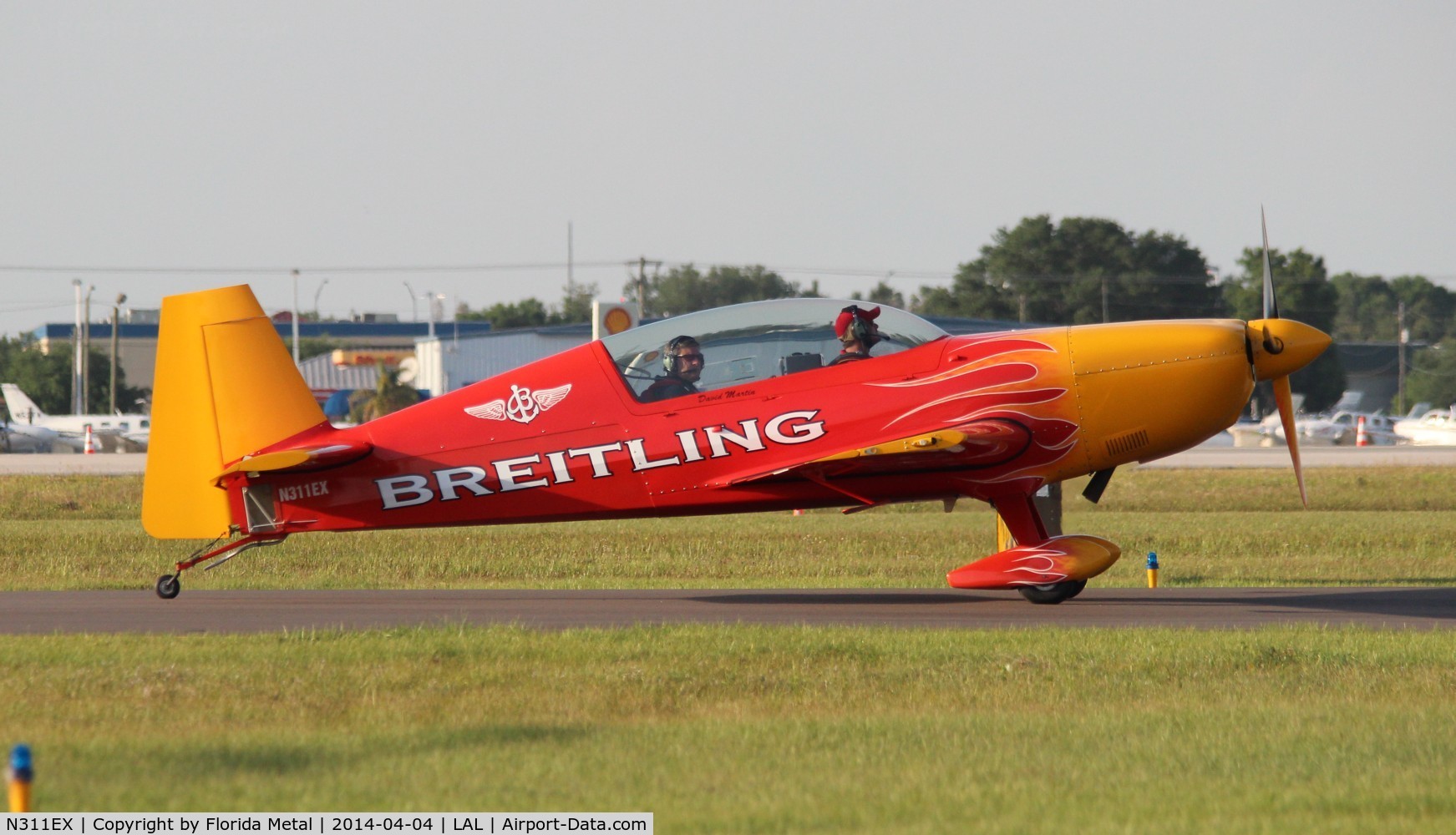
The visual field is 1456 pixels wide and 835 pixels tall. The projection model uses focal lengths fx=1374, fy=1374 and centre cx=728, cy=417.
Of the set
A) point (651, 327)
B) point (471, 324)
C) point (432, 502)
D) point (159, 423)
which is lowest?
point (432, 502)

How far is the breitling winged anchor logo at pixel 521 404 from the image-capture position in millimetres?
12695

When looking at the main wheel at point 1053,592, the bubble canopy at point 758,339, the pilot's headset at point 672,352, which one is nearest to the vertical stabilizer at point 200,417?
the bubble canopy at point 758,339

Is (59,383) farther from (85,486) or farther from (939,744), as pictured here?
(939,744)

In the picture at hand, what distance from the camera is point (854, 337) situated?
1257cm

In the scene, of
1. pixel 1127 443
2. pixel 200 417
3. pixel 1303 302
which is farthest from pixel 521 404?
pixel 1303 302

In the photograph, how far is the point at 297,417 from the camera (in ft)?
42.6

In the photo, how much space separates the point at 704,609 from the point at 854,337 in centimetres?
284

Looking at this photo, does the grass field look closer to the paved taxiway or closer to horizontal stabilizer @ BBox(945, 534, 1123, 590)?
the paved taxiway

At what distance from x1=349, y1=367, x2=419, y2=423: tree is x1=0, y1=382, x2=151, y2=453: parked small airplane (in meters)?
9.60

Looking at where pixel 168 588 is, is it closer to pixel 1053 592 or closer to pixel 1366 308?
pixel 1053 592

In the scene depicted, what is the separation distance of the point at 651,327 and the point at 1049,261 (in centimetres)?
9047

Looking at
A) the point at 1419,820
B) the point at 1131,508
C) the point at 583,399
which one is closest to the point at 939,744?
the point at 1419,820

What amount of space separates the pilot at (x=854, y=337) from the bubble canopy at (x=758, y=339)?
5cm

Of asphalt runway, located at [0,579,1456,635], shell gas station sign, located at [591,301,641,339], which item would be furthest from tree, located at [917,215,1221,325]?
asphalt runway, located at [0,579,1456,635]
